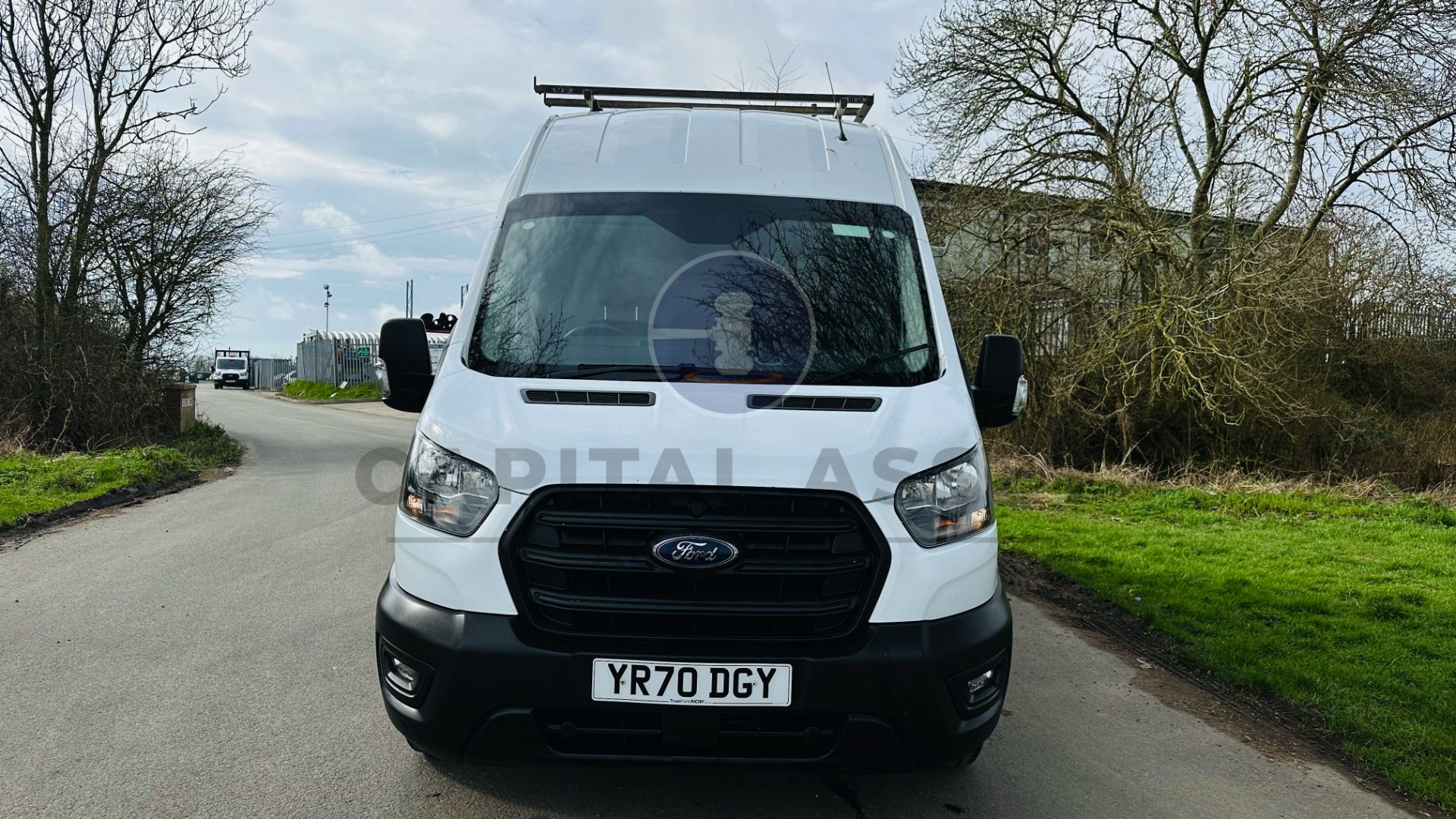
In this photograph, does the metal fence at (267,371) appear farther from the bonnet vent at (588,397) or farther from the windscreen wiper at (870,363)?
the windscreen wiper at (870,363)

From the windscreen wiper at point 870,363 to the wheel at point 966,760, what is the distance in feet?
4.16

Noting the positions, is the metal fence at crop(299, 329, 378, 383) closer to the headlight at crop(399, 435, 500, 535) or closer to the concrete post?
the concrete post

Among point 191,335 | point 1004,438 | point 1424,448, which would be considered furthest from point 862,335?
point 191,335

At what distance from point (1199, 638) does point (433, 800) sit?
169 inches

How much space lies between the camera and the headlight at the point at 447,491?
2.88 m

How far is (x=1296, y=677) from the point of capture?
4.84 m

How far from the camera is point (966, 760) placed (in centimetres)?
334

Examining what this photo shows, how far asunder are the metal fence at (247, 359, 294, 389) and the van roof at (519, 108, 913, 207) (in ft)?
187

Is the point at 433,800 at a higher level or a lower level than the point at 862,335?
lower

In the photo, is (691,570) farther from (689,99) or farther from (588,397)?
(689,99)

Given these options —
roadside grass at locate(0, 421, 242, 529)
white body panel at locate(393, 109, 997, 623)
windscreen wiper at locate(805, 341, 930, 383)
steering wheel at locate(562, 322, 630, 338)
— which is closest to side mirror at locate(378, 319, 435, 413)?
white body panel at locate(393, 109, 997, 623)

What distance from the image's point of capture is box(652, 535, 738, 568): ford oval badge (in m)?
2.79

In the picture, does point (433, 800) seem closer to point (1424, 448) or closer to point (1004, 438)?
point (1004, 438)

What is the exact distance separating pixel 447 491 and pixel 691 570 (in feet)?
2.59
